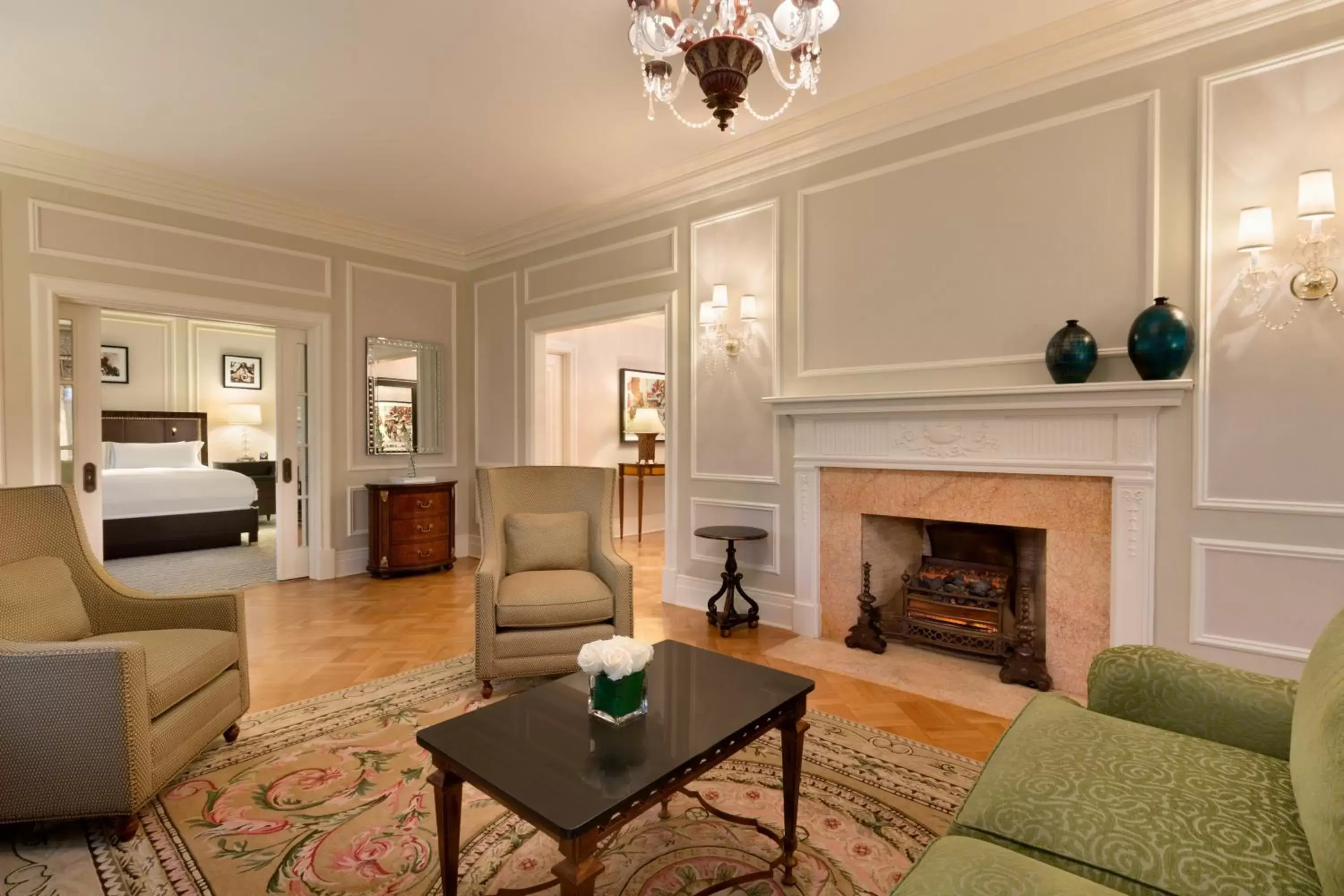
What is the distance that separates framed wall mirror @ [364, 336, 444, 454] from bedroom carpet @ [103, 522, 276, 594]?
144 cm

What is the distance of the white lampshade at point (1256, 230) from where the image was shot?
240 cm

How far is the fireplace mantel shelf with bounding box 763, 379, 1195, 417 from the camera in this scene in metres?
2.62

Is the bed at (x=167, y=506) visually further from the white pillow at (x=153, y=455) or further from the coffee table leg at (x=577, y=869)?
the coffee table leg at (x=577, y=869)

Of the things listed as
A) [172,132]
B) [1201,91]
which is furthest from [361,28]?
[1201,91]

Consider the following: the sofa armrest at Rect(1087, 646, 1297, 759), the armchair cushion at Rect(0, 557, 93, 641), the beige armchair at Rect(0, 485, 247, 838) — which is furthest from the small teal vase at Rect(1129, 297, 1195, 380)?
the armchair cushion at Rect(0, 557, 93, 641)

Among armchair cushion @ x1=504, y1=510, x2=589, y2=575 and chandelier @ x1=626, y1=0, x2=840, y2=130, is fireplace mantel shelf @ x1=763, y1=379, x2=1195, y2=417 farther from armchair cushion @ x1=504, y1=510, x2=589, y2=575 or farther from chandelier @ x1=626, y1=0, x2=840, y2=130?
chandelier @ x1=626, y1=0, x2=840, y2=130

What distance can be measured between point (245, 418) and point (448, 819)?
8964mm

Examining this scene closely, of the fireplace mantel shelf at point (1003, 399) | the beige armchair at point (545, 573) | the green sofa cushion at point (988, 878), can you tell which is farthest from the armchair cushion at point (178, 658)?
the fireplace mantel shelf at point (1003, 399)

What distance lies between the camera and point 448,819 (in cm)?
150

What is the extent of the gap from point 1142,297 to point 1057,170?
0.69 metres

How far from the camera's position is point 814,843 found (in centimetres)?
183

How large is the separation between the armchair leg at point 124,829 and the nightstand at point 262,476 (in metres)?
6.49

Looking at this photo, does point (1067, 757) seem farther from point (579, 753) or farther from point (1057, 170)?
point (1057, 170)

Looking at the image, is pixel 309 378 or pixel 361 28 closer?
pixel 361 28
